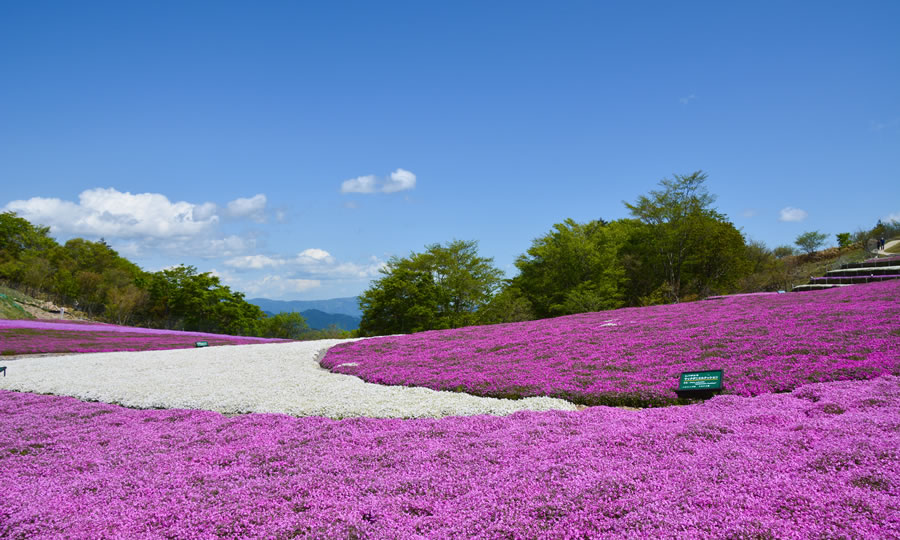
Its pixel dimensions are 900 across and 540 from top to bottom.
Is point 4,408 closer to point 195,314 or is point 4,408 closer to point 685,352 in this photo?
point 685,352

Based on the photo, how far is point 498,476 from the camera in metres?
5.67

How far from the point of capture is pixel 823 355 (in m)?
11.2

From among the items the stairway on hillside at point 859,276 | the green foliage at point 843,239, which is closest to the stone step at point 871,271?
the stairway on hillside at point 859,276

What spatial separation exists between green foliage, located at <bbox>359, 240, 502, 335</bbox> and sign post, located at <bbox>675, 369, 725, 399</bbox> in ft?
142

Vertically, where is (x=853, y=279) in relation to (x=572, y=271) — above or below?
below

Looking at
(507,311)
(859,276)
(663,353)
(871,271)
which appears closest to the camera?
(663,353)

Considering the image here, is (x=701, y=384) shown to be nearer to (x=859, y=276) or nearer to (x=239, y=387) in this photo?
(x=239, y=387)

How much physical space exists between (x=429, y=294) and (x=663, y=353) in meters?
43.7

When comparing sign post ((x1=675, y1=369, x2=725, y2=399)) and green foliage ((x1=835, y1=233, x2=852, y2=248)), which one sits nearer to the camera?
sign post ((x1=675, y1=369, x2=725, y2=399))

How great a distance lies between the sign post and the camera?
9408mm

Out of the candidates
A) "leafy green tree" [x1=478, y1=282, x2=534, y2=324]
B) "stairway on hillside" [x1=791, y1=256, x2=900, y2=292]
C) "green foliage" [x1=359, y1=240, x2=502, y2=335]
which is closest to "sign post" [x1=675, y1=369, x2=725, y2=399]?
"stairway on hillside" [x1=791, y1=256, x2=900, y2=292]

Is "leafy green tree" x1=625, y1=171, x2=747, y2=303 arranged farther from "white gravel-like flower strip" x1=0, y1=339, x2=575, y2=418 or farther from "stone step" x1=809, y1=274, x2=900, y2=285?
"white gravel-like flower strip" x1=0, y1=339, x2=575, y2=418

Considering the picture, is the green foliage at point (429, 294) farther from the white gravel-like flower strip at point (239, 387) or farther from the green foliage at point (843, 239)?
the green foliage at point (843, 239)

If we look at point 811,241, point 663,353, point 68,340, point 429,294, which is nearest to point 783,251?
point 811,241
